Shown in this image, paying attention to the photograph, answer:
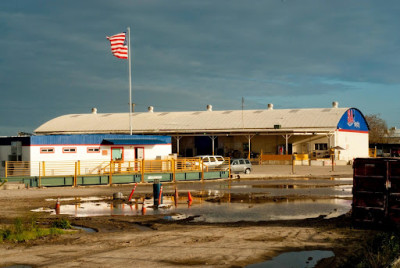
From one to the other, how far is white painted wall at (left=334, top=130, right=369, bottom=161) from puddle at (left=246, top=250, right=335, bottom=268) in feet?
172

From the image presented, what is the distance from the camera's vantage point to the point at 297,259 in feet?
38.0

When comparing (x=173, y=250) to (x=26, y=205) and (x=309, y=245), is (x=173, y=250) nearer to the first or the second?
(x=309, y=245)

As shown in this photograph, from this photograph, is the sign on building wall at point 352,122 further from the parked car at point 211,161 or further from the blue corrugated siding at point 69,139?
the blue corrugated siding at point 69,139

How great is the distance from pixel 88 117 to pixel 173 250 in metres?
73.5

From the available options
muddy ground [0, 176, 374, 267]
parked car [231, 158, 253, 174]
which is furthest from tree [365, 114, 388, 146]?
muddy ground [0, 176, 374, 267]

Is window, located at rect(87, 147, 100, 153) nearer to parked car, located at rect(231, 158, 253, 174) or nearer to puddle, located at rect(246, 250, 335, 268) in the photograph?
parked car, located at rect(231, 158, 253, 174)

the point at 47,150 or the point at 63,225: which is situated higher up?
the point at 47,150

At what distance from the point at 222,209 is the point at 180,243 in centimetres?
852

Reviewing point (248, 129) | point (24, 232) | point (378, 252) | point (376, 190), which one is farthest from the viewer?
point (248, 129)

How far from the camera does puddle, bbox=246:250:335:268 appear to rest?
1103 cm

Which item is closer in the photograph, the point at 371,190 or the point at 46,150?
the point at 371,190

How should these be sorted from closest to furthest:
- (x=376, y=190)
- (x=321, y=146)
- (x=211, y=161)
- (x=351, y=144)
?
(x=376, y=190) < (x=211, y=161) < (x=321, y=146) < (x=351, y=144)

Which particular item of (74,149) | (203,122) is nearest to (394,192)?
(74,149)

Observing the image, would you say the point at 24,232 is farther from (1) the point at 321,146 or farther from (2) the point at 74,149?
(1) the point at 321,146
